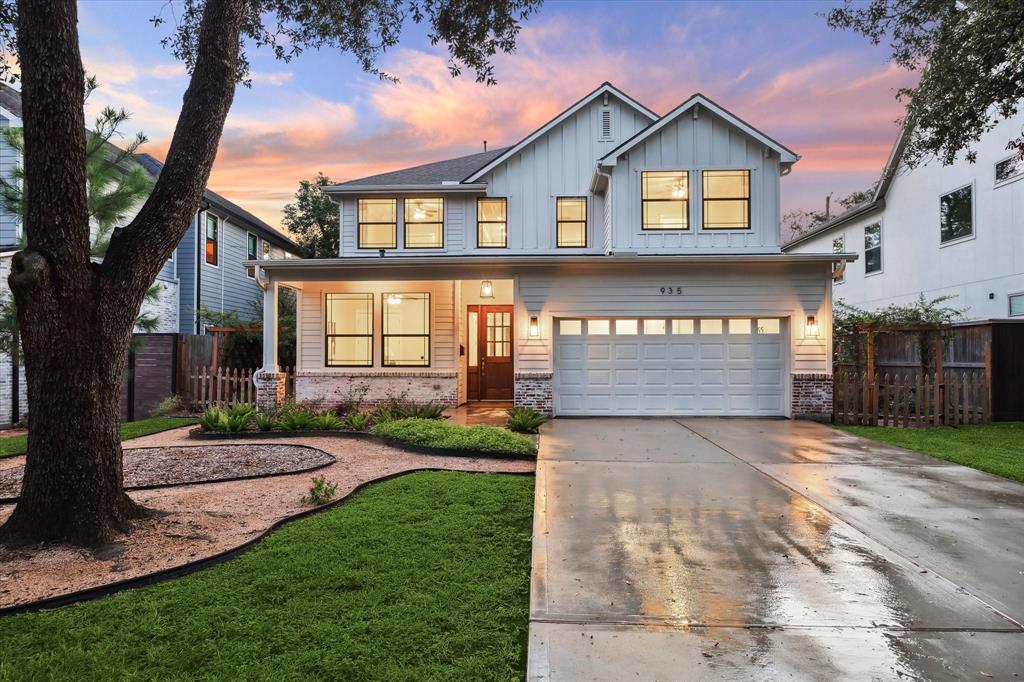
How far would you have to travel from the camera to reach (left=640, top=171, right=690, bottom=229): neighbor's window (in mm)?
12641

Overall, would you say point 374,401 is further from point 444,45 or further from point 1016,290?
point 1016,290

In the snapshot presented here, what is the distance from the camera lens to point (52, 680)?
2.39m

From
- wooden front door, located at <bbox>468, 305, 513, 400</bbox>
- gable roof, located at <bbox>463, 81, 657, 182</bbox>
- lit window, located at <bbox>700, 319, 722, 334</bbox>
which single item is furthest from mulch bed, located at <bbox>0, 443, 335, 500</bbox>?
gable roof, located at <bbox>463, 81, 657, 182</bbox>

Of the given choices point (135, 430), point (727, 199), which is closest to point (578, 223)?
point (727, 199)

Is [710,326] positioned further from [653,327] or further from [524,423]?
[524,423]

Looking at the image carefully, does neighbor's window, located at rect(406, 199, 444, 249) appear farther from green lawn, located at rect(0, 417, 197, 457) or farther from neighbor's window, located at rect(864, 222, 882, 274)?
neighbor's window, located at rect(864, 222, 882, 274)

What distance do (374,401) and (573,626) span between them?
35.0 feet

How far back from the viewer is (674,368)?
A: 11.9 m

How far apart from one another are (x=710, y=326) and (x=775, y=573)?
8885 millimetres

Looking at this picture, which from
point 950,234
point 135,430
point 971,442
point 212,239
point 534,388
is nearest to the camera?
point 971,442

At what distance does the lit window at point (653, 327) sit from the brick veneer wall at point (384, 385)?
451 centimetres

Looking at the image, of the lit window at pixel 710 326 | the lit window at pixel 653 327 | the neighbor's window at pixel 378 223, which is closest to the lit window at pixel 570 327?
the lit window at pixel 653 327

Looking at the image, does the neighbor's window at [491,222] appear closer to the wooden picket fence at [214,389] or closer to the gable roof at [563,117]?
the gable roof at [563,117]

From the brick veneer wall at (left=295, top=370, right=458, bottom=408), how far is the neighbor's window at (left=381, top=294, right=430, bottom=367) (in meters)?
0.37
